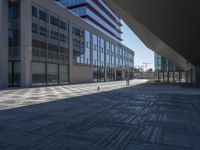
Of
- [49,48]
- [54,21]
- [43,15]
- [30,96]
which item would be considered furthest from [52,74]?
[30,96]

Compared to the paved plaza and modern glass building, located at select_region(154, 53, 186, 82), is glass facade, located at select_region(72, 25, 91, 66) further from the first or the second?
the paved plaza

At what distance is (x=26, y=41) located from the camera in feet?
90.4

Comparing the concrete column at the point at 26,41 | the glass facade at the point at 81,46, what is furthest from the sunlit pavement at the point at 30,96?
the glass facade at the point at 81,46

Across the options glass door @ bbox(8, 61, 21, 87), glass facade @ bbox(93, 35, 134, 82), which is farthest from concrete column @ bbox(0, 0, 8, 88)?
glass facade @ bbox(93, 35, 134, 82)

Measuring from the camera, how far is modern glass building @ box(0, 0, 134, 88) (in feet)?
90.2

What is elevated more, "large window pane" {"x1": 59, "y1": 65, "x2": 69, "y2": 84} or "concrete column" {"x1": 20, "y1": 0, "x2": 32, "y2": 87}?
"concrete column" {"x1": 20, "y1": 0, "x2": 32, "y2": 87}

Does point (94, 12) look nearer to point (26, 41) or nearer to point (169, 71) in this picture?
point (169, 71)

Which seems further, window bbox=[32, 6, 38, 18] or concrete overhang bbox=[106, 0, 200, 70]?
window bbox=[32, 6, 38, 18]

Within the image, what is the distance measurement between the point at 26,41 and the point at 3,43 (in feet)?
9.83

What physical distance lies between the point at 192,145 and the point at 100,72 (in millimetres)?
49476

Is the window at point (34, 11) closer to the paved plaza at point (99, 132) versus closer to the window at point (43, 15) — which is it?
the window at point (43, 15)

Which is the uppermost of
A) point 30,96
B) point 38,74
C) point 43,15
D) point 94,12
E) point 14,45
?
point 94,12

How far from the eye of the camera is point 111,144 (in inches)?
205

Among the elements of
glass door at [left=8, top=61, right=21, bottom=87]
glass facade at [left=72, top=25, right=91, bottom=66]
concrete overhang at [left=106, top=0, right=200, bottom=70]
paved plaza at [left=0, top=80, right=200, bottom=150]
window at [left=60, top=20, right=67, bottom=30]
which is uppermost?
window at [left=60, top=20, right=67, bottom=30]
